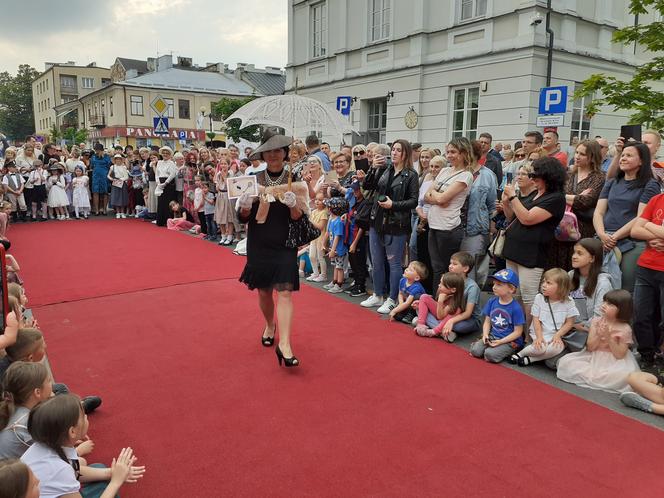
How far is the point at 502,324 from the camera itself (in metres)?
4.80

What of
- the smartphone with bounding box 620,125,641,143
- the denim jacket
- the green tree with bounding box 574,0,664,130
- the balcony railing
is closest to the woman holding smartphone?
the denim jacket

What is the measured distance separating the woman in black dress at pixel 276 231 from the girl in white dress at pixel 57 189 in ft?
38.4

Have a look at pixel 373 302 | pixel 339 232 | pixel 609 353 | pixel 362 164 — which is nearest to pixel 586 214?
pixel 609 353

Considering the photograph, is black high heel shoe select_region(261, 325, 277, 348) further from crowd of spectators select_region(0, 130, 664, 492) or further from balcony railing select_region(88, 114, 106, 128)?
balcony railing select_region(88, 114, 106, 128)

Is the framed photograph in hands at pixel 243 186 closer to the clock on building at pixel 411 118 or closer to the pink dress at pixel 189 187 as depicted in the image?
the pink dress at pixel 189 187

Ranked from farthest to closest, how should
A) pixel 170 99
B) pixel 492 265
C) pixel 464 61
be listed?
pixel 170 99
pixel 464 61
pixel 492 265

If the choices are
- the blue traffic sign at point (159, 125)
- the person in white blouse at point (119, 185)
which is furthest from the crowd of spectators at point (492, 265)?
the blue traffic sign at point (159, 125)

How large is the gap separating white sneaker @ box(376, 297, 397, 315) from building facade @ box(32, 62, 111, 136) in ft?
261

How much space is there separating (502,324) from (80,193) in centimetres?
1347

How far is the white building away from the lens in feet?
44.8

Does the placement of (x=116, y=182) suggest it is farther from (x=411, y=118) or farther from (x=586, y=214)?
(x=586, y=214)

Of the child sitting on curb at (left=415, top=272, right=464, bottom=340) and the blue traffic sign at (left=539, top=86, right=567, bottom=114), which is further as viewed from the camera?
the blue traffic sign at (left=539, top=86, right=567, bottom=114)

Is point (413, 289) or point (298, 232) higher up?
point (298, 232)

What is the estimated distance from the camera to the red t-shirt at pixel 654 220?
434cm
